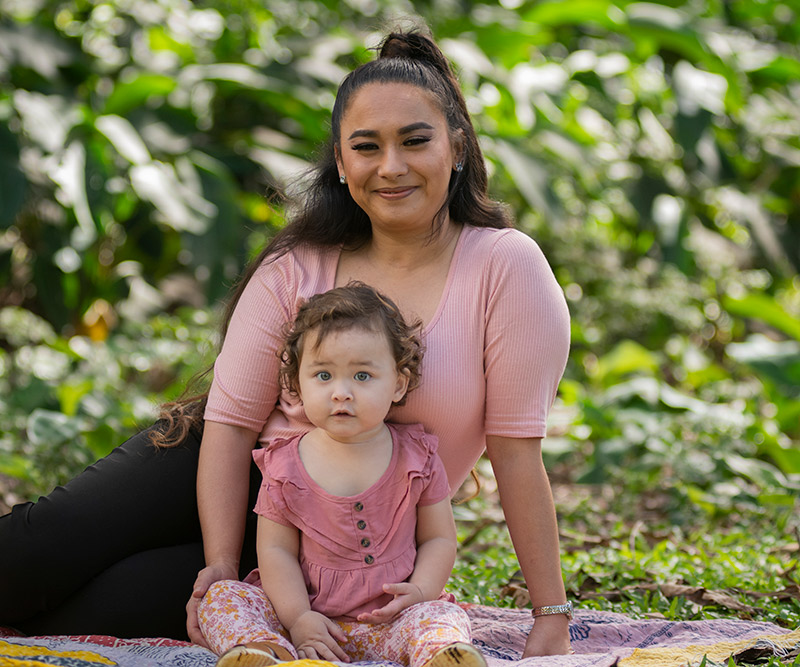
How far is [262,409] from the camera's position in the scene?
7.36ft

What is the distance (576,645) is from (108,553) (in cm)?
102

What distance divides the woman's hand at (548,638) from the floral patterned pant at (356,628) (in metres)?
0.22

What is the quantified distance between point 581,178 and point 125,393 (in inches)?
109

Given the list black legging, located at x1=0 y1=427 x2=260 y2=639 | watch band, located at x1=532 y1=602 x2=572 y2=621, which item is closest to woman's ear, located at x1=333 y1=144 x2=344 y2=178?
black legging, located at x1=0 y1=427 x2=260 y2=639

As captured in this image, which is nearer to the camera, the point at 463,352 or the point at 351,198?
the point at 463,352

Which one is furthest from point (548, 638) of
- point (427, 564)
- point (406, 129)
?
point (406, 129)

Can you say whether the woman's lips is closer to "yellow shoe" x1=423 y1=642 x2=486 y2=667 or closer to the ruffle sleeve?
the ruffle sleeve

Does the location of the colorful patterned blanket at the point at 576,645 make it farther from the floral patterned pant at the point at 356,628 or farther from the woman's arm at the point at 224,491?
the woman's arm at the point at 224,491

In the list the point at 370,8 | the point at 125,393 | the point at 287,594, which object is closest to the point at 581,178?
the point at 370,8

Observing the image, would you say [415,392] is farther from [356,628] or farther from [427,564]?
[356,628]

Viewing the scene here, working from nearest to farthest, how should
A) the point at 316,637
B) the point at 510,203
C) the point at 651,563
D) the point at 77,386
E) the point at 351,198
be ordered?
the point at 316,637
the point at 351,198
the point at 651,563
the point at 77,386
the point at 510,203

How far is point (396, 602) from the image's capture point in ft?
6.23

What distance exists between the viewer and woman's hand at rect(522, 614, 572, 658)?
2.07 meters

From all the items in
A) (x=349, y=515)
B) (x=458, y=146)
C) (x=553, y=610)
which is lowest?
(x=553, y=610)
